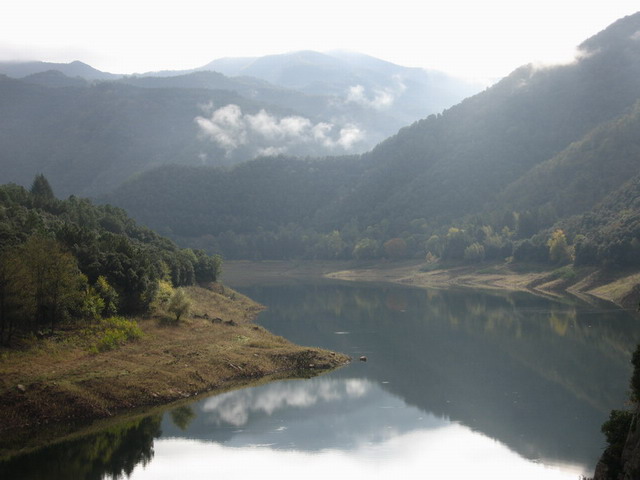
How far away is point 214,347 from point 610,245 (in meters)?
79.3

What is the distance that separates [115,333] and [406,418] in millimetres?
24944

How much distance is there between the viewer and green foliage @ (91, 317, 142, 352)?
53969 mm

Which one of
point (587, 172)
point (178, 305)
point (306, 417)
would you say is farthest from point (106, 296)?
point (587, 172)

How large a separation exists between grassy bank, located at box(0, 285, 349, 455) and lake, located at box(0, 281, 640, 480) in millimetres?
2463

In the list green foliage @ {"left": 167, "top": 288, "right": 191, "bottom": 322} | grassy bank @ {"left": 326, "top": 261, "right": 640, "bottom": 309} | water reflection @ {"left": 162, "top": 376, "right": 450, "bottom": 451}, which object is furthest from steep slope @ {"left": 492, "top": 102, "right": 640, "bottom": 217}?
water reflection @ {"left": 162, "top": 376, "right": 450, "bottom": 451}

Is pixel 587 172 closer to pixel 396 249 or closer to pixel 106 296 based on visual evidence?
pixel 396 249

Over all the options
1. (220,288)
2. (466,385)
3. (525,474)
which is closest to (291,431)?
(525,474)

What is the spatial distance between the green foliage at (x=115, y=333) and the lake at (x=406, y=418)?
10.4m

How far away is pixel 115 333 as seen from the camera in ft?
186

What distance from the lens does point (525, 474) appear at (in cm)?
3647

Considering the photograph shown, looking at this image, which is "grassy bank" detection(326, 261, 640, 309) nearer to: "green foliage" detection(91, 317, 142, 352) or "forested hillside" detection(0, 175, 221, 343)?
"forested hillside" detection(0, 175, 221, 343)

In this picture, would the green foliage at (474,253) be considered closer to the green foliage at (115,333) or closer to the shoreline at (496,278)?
the shoreline at (496,278)

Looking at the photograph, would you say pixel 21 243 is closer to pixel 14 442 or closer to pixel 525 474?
pixel 14 442

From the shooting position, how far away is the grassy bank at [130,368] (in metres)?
41.6
